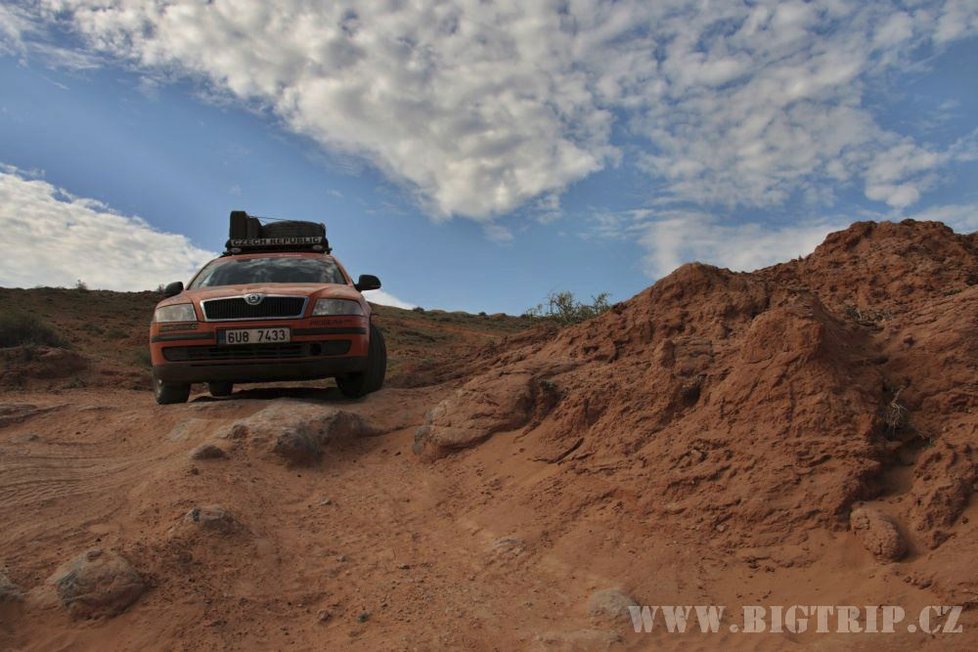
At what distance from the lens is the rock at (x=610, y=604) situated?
2.96 meters

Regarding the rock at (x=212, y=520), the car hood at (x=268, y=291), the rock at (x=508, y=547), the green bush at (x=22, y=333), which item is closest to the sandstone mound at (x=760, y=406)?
the rock at (x=508, y=547)

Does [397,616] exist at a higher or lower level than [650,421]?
lower

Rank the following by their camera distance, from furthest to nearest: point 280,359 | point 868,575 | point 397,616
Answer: point 280,359 < point 397,616 < point 868,575

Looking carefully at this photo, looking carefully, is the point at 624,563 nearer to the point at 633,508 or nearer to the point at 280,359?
the point at 633,508

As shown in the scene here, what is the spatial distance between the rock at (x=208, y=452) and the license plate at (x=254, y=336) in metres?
1.34

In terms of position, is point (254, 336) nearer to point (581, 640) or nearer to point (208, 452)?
point (208, 452)

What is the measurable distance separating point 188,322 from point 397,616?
162 inches

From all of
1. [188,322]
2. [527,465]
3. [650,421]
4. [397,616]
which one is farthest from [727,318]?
[188,322]

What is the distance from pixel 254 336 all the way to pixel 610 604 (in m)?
4.29

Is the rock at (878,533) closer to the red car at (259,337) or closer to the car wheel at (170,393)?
the red car at (259,337)

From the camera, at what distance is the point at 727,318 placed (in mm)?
5617

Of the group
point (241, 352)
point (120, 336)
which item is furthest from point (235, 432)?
point (120, 336)

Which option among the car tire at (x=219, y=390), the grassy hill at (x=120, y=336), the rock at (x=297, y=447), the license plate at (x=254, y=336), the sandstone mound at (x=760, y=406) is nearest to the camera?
the sandstone mound at (x=760, y=406)

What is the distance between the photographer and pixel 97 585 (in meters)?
3.14
